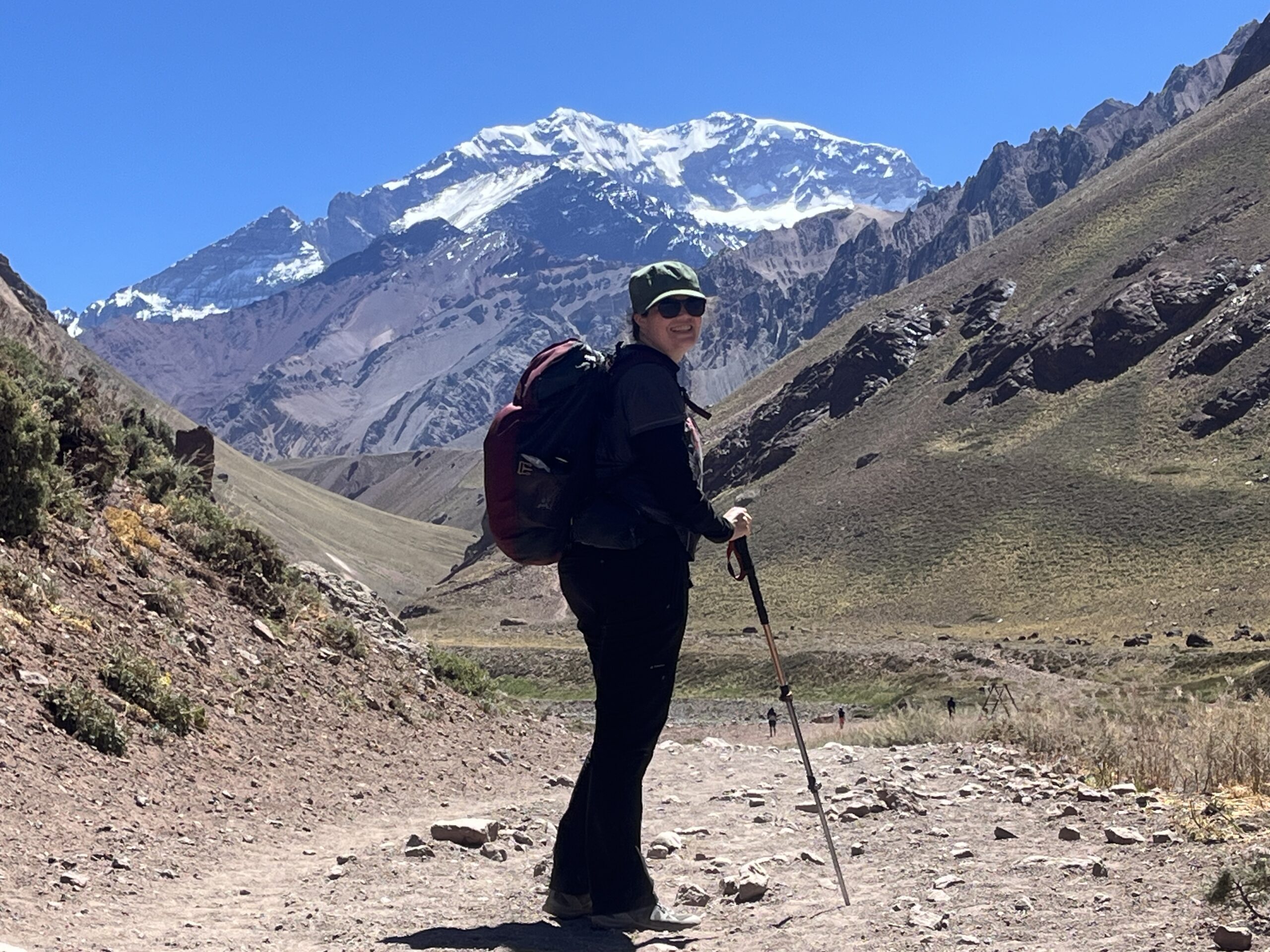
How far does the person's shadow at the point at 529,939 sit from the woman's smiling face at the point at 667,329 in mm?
2536

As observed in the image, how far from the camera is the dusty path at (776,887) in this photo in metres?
4.95

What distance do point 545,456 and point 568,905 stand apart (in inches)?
79.2

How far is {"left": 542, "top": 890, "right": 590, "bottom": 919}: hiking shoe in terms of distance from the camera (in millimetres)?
5805

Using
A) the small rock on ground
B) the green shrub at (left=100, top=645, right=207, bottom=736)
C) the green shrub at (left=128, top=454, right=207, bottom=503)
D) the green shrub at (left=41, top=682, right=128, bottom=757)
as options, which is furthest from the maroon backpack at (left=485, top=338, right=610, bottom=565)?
the green shrub at (left=128, top=454, right=207, bottom=503)

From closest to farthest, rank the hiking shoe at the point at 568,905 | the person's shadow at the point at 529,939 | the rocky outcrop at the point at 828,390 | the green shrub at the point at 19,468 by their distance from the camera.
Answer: the person's shadow at the point at 529,939, the hiking shoe at the point at 568,905, the green shrub at the point at 19,468, the rocky outcrop at the point at 828,390

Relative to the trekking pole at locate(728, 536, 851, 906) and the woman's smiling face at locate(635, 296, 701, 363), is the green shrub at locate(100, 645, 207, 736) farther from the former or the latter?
the woman's smiling face at locate(635, 296, 701, 363)

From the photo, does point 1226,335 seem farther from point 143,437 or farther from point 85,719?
point 85,719

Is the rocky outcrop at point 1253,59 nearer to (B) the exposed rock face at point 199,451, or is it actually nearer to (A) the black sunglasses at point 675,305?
(B) the exposed rock face at point 199,451

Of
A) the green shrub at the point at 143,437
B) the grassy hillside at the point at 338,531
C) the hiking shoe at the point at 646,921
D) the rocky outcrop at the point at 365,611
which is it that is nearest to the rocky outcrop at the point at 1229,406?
the grassy hillside at the point at 338,531

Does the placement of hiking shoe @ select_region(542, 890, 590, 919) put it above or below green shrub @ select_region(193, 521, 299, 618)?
below

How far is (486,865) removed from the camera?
7152mm

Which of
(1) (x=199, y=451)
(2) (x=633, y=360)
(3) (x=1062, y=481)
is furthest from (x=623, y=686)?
(3) (x=1062, y=481)

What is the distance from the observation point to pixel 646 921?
5.63 meters

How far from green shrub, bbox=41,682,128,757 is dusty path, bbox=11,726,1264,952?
1.29 meters
